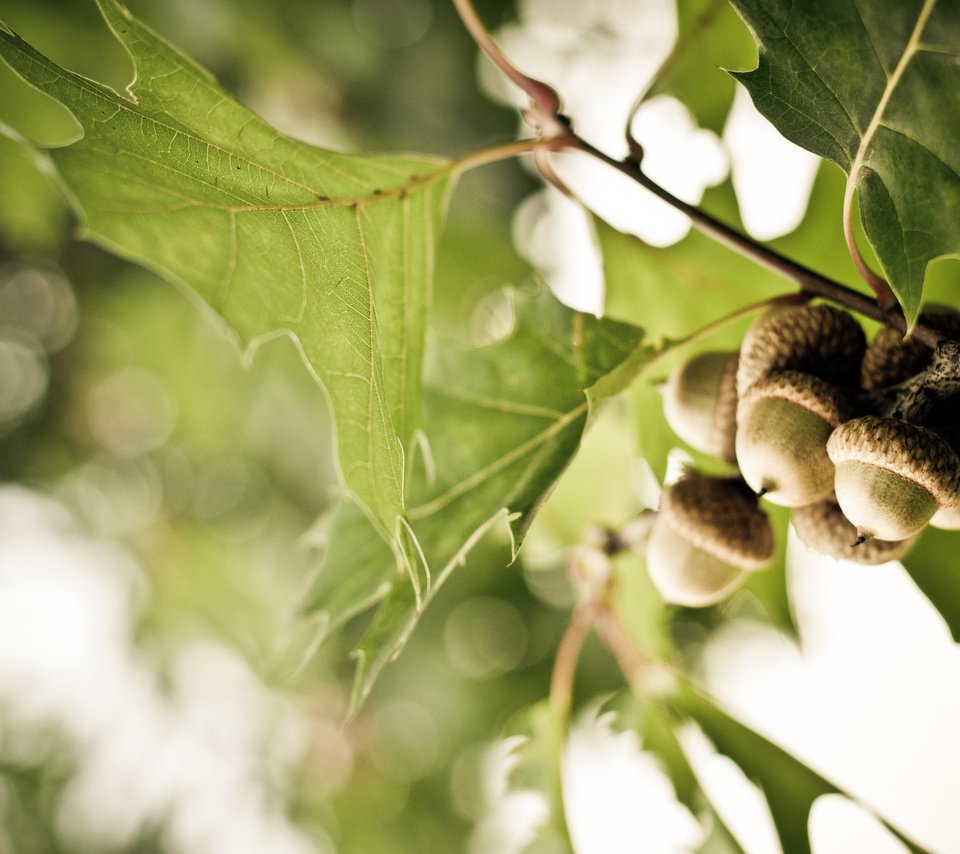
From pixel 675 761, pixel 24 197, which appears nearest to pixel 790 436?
pixel 675 761

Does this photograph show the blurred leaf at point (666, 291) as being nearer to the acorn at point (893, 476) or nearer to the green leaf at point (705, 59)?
the green leaf at point (705, 59)

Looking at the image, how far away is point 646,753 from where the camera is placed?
0.99 m

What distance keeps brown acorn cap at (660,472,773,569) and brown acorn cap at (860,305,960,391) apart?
13 cm

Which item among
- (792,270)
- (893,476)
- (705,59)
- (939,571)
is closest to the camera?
(893,476)

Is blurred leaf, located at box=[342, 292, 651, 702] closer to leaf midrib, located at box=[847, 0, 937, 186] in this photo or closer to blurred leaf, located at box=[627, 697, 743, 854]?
leaf midrib, located at box=[847, 0, 937, 186]

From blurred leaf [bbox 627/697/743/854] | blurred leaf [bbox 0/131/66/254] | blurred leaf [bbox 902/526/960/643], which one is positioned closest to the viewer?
blurred leaf [bbox 902/526/960/643]

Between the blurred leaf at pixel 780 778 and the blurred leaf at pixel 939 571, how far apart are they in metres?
0.21

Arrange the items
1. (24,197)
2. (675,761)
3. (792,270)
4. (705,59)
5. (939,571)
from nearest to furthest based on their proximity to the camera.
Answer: (792,270), (939,571), (705,59), (675,761), (24,197)

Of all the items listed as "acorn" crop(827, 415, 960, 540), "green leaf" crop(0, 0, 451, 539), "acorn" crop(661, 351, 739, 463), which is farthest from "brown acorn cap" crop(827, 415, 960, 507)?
"green leaf" crop(0, 0, 451, 539)

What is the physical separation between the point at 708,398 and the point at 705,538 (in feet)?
0.33

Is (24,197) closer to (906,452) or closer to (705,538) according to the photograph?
(705,538)

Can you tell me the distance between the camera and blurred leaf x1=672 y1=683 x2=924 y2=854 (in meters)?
0.81

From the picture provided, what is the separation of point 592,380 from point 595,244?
0.98 ft

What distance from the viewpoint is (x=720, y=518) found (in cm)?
60
